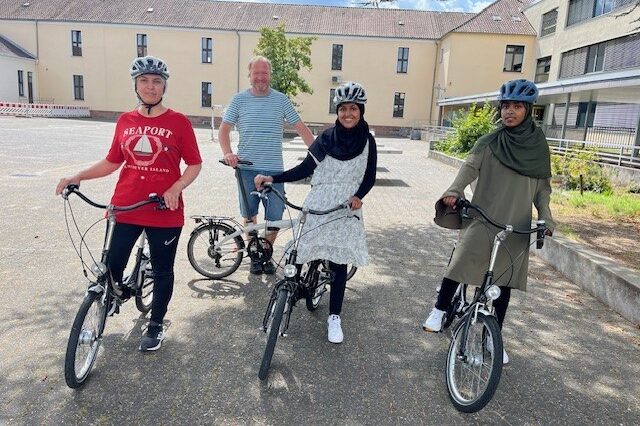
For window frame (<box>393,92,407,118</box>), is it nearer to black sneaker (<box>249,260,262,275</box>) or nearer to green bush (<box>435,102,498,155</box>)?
green bush (<box>435,102,498,155</box>)

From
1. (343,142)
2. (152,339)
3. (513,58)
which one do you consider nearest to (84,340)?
(152,339)

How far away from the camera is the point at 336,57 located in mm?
41562

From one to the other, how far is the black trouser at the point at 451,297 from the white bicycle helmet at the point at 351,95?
59.1 inches

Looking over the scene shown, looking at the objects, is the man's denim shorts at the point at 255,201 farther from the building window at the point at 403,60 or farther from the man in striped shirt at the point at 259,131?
the building window at the point at 403,60

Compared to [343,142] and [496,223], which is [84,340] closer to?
[343,142]

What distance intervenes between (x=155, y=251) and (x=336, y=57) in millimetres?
40751

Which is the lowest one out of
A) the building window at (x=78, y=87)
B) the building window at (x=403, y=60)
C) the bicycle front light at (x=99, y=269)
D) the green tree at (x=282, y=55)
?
the bicycle front light at (x=99, y=269)

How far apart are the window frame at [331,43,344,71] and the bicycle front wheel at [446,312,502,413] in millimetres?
40667

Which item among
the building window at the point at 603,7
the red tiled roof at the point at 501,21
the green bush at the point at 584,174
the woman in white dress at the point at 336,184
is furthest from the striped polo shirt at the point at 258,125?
the red tiled roof at the point at 501,21

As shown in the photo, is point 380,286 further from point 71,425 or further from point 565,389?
point 71,425

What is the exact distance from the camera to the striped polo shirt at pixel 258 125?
4750mm

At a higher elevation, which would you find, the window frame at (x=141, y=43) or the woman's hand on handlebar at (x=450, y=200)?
the window frame at (x=141, y=43)

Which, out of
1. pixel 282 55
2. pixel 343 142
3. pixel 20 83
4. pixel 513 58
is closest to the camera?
pixel 343 142

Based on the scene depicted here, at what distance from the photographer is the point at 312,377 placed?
3.22m
